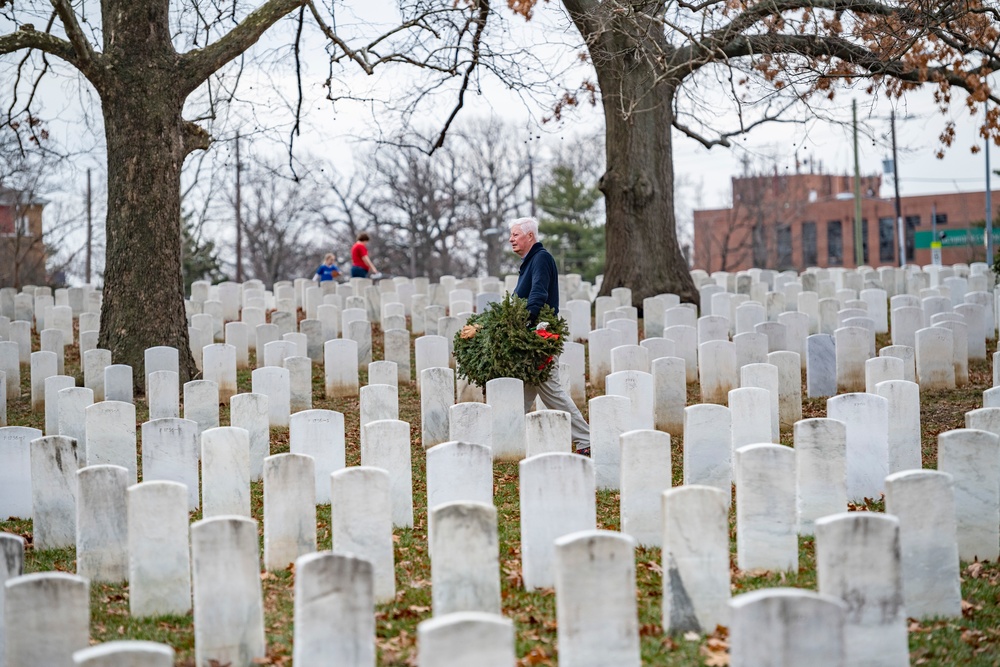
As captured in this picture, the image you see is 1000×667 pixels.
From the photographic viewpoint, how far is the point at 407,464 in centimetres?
723

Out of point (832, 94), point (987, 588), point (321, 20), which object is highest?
point (321, 20)

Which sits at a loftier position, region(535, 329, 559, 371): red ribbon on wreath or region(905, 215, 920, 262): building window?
region(905, 215, 920, 262): building window

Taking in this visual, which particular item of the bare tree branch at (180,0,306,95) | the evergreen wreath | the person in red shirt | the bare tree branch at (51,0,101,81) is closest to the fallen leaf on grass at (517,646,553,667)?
the evergreen wreath

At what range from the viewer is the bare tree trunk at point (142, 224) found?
40.1 feet

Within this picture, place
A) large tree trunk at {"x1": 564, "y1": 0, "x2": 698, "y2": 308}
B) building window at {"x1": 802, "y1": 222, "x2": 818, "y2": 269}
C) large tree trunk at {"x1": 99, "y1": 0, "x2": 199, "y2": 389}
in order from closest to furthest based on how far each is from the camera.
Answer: large tree trunk at {"x1": 99, "y1": 0, "x2": 199, "y2": 389}, large tree trunk at {"x1": 564, "y1": 0, "x2": 698, "y2": 308}, building window at {"x1": 802, "y1": 222, "x2": 818, "y2": 269}

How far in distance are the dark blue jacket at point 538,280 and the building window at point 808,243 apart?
54066mm

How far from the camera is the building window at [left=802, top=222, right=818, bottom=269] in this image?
198 ft

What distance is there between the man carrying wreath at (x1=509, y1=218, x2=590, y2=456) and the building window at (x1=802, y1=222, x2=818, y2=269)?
54.0 m

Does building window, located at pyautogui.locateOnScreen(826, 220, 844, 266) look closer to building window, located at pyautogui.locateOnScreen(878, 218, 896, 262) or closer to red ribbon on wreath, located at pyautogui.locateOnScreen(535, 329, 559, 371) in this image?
building window, located at pyautogui.locateOnScreen(878, 218, 896, 262)

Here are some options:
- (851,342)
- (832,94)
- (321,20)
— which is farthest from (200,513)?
(832,94)

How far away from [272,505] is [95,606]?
103 centimetres

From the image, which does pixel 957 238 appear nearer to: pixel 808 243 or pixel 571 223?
pixel 808 243

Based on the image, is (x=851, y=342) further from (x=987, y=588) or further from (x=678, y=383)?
(x=987, y=588)

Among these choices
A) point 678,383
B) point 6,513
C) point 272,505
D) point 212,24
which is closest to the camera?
point 272,505
